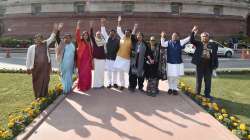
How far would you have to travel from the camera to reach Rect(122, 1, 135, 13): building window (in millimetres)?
38550

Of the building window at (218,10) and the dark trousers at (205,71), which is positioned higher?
the building window at (218,10)

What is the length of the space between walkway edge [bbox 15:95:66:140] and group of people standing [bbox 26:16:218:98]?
0.72 metres

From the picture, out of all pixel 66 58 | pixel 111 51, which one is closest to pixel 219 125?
pixel 111 51

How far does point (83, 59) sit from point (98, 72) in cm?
86

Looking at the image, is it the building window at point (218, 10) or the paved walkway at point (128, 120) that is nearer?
the paved walkway at point (128, 120)

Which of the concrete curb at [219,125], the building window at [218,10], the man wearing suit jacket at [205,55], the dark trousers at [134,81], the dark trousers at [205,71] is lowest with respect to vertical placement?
the concrete curb at [219,125]

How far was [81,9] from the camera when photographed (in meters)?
38.9

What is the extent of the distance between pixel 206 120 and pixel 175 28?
96.2ft

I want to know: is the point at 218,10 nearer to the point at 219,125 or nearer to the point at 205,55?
the point at 205,55

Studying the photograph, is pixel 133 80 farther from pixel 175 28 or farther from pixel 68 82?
pixel 175 28

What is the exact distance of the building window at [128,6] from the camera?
38.5 metres

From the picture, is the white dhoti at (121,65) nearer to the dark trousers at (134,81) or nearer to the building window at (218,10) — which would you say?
the dark trousers at (134,81)

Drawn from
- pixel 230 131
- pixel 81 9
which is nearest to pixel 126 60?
pixel 230 131

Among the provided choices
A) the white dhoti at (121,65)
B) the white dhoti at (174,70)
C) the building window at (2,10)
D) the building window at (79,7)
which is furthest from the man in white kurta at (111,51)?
the building window at (2,10)
